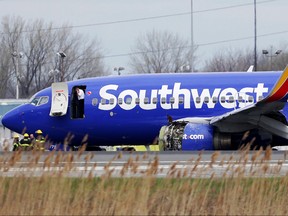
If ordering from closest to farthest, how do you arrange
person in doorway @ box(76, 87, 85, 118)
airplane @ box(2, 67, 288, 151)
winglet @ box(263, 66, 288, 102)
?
winglet @ box(263, 66, 288, 102)
airplane @ box(2, 67, 288, 151)
person in doorway @ box(76, 87, 85, 118)

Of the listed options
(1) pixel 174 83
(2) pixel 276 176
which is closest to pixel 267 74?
(1) pixel 174 83

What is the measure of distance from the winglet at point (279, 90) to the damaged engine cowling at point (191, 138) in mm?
2610

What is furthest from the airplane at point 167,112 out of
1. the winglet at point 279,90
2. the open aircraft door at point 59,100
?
the winglet at point 279,90

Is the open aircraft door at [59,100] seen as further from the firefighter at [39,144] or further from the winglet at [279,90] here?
the winglet at [279,90]

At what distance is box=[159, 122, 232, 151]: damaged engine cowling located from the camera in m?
31.6

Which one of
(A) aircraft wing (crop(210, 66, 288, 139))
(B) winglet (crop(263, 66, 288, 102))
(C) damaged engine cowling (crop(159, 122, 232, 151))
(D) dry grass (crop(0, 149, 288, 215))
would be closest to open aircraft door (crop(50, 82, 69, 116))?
(C) damaged engine cowling (crop(159, 122, 232, 151))

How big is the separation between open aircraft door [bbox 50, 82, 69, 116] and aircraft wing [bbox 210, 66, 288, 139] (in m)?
5.99

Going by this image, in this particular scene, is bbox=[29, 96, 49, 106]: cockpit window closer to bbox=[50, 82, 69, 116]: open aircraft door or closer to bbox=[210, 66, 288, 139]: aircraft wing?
bbox=[50, 82, 69, 116]: open aircraft door

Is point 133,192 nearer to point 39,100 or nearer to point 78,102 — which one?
point 78,102

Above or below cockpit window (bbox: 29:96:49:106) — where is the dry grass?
above

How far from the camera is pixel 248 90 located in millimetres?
32938

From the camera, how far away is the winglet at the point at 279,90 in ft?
98.4

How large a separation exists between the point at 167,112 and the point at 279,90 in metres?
5.10

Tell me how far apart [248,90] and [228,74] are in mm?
1173
